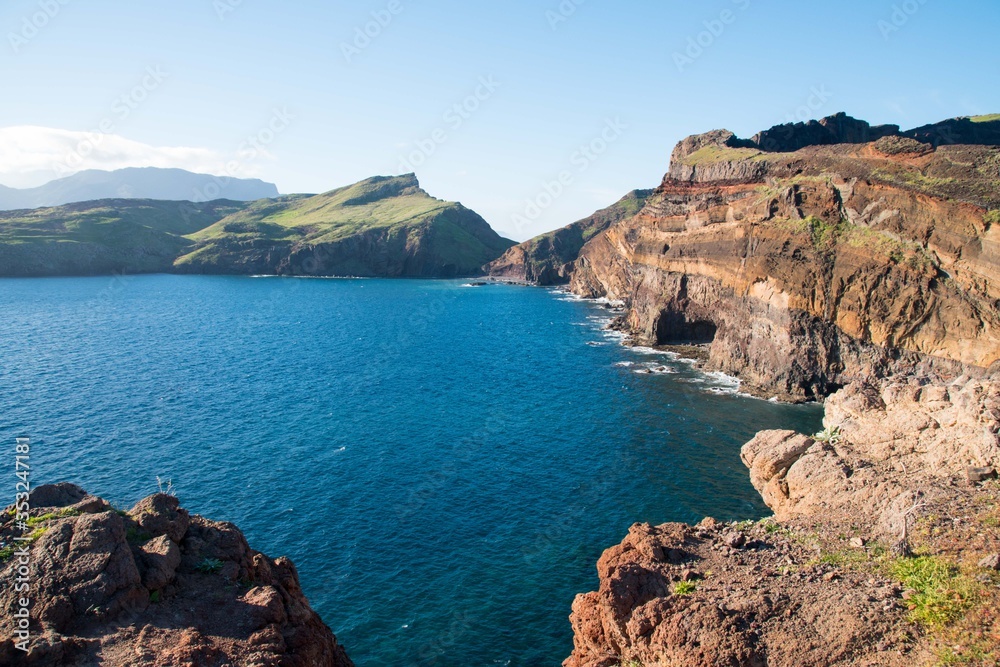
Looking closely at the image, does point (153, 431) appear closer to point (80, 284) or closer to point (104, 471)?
point (104, 471)

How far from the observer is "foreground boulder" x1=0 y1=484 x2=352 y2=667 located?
16.5m

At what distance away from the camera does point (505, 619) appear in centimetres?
3192

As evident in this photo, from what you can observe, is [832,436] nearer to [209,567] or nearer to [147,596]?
[209,567]

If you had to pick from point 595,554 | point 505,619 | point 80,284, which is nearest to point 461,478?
point 595,554

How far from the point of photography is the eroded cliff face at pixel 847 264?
186 feet

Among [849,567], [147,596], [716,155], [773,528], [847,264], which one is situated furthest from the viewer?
[716,155]

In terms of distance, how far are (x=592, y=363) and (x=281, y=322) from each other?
2759 inches

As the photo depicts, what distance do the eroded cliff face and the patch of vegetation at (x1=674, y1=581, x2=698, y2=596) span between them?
1912 inches

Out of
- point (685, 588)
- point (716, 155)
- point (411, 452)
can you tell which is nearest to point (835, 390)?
point (411, 452)

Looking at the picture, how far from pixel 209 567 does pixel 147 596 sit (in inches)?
81.1

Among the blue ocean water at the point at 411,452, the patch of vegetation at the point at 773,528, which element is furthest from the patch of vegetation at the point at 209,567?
the patch of vegetation at the point at 773,528

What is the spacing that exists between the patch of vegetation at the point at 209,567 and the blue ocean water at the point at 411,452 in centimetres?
1250

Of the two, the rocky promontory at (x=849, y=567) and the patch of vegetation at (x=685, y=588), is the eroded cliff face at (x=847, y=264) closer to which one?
the rocky promontory at (x=849, y=567)

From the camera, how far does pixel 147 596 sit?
18.3m
